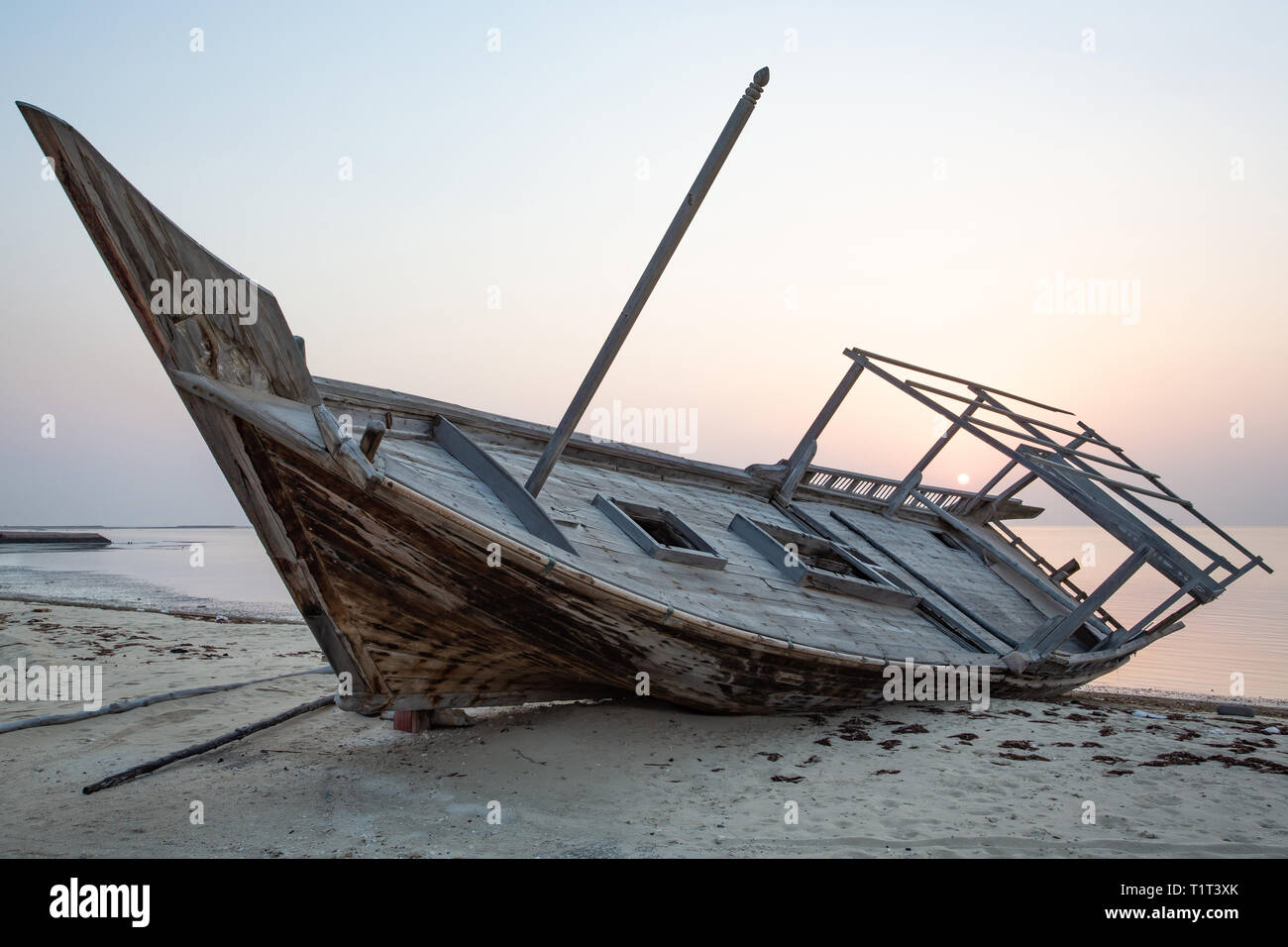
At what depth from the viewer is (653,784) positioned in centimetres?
618

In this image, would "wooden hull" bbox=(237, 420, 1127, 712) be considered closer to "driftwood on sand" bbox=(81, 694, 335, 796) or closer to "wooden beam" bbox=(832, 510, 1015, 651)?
"driftwood on sand" bbox=(81, 694, 335, 796)

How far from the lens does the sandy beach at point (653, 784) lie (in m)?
5.12

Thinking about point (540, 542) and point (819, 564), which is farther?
point (819, 564)

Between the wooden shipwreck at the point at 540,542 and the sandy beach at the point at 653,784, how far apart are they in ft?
1.80

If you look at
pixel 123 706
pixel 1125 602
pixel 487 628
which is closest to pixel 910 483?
pixel 487 628

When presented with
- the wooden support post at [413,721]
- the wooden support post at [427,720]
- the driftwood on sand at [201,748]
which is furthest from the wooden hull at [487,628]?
the driftwood on sand at [201,748]

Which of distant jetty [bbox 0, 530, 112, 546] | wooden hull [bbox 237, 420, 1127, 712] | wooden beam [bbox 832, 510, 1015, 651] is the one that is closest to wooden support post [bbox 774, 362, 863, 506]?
wooden beam [bbox 832, 510, 1015, 651]

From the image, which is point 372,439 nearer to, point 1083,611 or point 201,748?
point 201,748

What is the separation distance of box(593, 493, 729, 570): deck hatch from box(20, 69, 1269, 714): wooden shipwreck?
0.02 meters

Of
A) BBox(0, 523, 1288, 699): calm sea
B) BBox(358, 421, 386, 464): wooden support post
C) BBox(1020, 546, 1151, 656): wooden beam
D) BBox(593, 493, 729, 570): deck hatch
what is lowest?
BBox(0, 523, 1288, 699): calm sea

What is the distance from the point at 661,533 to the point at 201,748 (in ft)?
14.9

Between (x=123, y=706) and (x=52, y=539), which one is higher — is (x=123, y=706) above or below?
above

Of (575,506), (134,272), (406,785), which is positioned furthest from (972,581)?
(134,272)

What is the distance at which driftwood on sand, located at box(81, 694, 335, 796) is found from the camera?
6188 mm
